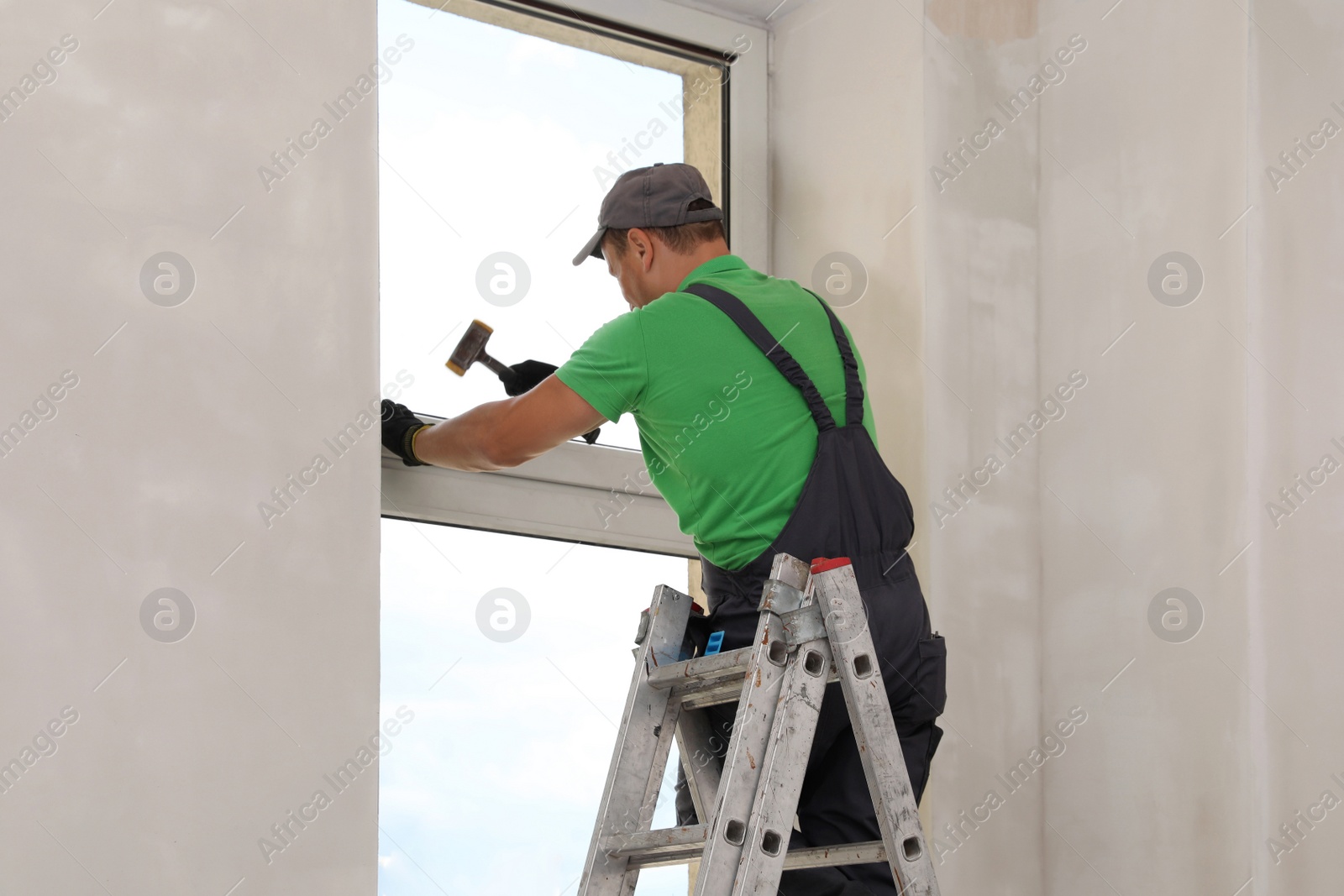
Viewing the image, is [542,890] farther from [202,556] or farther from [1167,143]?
[1167,143]

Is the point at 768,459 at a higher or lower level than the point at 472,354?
lower

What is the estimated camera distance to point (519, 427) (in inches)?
75.5

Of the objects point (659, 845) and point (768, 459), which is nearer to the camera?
point (659, 845)

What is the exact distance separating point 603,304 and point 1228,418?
3.46ft

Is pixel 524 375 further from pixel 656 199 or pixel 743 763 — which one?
pixel 743 763

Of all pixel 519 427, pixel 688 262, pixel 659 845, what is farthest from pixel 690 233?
pixel 659 845

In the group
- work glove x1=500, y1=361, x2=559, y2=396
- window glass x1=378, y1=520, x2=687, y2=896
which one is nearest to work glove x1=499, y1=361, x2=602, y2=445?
work glove x1=500, y1=361, x2=559, y2=396

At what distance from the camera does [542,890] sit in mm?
2295

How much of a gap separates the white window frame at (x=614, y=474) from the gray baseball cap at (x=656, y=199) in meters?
0.44

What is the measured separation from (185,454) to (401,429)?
0.37 meters

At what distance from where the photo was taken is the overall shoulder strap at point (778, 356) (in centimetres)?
190

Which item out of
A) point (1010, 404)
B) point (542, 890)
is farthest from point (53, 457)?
point (1010, 404)

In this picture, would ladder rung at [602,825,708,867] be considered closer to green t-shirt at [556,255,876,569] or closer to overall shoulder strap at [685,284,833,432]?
green t-shirt at [556,255,876,569]

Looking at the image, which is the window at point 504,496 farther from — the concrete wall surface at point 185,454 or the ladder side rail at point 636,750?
the ladder side rail at point 636,750
